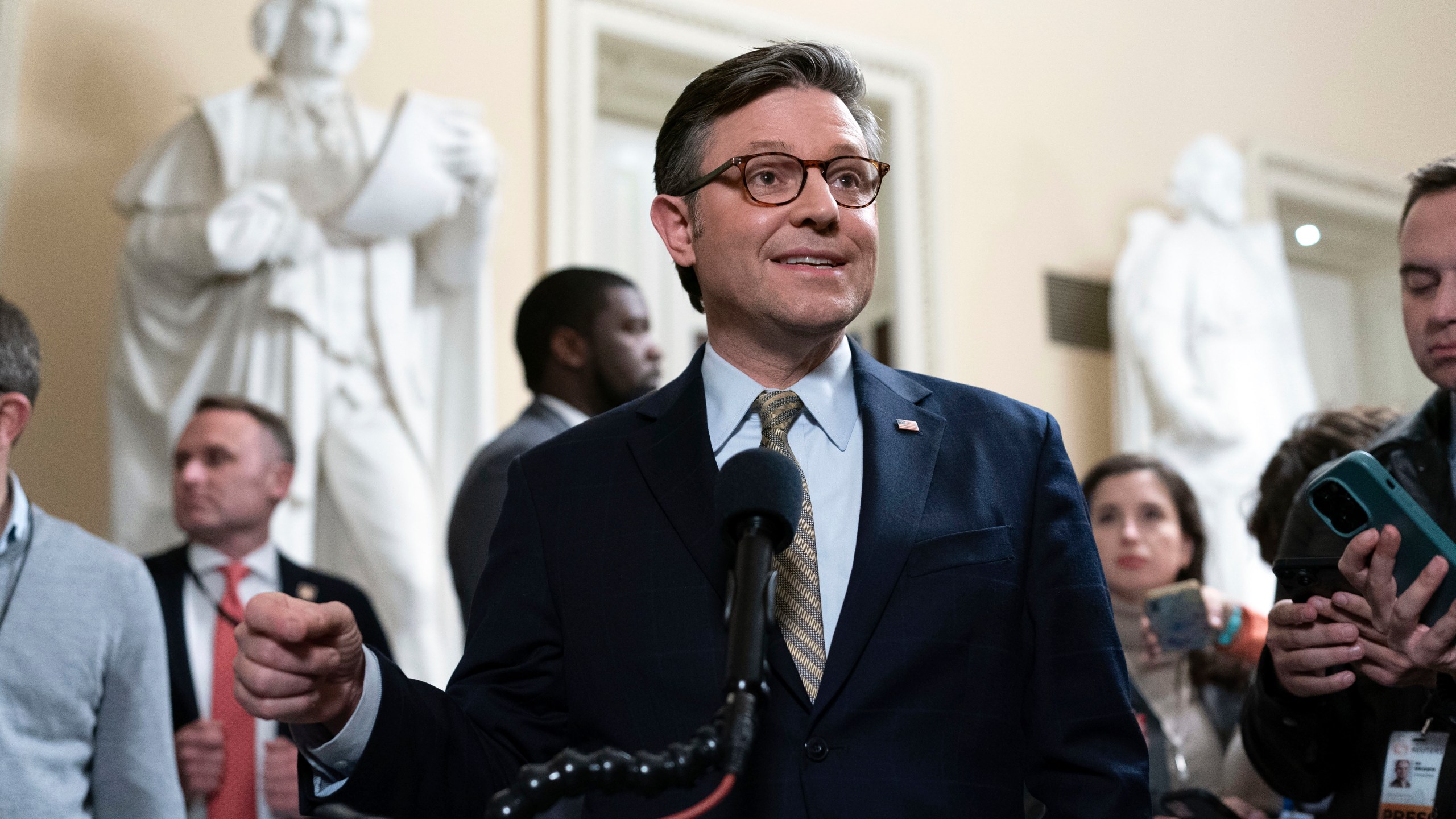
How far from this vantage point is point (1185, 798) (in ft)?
8.96

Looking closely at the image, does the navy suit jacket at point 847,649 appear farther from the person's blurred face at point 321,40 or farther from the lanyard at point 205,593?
the person's blurred face at point 321,40

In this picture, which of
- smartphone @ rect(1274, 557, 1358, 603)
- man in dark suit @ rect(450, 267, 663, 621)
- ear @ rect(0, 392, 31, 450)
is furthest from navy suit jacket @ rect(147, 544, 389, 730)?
smartphone @ rect(1274, 557, 1358, 603)

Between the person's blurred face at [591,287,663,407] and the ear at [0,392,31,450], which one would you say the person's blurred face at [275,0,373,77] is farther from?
the ear at [0,392,31,450]

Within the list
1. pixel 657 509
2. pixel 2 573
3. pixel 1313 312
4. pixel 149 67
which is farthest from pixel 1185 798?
pixel 1313 312

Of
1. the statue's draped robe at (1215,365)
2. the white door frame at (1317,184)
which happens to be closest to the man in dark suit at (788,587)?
the statue's draped robe at (1215,365)

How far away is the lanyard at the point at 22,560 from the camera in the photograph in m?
2.55

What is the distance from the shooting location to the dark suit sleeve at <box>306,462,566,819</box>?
153 cm

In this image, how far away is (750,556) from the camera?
1.31 m

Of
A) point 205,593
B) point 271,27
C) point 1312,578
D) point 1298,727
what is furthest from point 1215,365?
point 1312,578

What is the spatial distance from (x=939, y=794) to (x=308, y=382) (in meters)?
3.65

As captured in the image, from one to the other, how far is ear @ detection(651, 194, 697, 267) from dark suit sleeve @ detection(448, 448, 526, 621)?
3.72 ft

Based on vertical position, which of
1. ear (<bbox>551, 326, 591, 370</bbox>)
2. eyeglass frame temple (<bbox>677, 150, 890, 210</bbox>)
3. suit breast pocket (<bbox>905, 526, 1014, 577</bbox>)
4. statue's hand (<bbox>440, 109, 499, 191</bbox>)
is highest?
statue's hand (<bbox>440, 109, 499, 191</bbox>)

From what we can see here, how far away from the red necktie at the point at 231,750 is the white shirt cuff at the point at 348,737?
1690 mm

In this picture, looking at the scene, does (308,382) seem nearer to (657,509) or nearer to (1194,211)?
(657,509)
